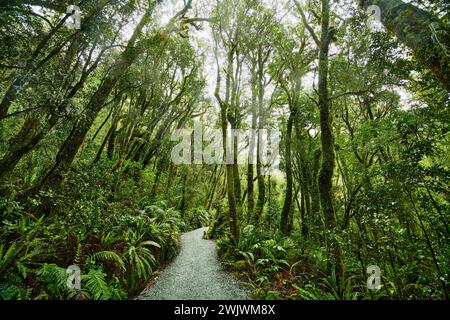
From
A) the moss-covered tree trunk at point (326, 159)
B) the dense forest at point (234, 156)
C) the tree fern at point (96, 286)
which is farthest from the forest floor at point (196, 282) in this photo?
the moss-covered tree trunk at point (326, 159)

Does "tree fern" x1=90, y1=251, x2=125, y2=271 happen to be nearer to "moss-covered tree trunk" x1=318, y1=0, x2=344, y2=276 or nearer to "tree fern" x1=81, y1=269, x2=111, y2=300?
"tree fern" x1=81, y1=269, x2=111, y2=300

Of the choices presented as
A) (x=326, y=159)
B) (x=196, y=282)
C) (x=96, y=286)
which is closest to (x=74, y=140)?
(x=96, y=286)

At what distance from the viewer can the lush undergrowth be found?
395 cm

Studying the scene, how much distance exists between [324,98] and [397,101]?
26.4ft

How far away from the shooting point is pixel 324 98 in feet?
20.7

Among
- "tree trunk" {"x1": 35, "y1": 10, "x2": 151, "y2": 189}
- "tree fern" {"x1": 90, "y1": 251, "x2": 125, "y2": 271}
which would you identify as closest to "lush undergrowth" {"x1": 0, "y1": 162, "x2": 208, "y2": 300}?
"tree fern" {"x1": 90, "y1": 251, "x2": 125, "y2": 271}

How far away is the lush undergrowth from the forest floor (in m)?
0.43

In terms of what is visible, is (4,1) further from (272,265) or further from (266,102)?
(266,102)

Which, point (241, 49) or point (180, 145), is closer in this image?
point (241, 49)

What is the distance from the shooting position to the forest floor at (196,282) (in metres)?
5.25

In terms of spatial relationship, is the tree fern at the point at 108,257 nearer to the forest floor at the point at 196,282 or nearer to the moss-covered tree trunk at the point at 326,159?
the forest floor at the point at 196,282

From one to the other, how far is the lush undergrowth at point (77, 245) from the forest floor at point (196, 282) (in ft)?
1.40

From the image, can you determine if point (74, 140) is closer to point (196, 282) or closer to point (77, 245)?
point (77, 245)
